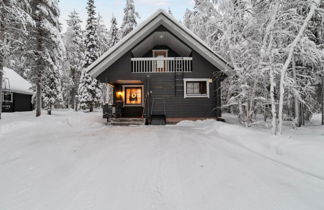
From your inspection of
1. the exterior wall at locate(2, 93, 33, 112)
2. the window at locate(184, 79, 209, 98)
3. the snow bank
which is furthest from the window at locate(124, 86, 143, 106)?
the exterior wall at locate(2, 93, 33, 112)

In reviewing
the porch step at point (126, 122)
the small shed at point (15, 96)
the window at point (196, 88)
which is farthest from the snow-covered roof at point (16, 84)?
the window at point (196, 88)

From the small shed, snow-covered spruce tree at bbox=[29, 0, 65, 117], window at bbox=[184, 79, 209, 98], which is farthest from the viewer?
the small shed

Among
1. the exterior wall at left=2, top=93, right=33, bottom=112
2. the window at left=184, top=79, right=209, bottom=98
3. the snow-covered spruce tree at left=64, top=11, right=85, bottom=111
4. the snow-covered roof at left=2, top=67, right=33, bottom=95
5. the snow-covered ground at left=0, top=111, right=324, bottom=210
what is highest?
the snow-covered spruce tree at left=64, top=11, right=85, bottom=111

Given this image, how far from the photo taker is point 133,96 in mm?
12633

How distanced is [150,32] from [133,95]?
4.73m

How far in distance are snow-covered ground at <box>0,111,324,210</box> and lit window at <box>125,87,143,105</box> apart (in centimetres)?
711

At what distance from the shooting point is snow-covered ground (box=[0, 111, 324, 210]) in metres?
2.47

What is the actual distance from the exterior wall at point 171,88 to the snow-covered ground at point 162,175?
5.13m

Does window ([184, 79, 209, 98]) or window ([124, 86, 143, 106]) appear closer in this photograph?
window ([184, 79, 209, 98])

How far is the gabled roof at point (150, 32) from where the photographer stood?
31.3ft

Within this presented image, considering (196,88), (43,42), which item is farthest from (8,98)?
(196,88)

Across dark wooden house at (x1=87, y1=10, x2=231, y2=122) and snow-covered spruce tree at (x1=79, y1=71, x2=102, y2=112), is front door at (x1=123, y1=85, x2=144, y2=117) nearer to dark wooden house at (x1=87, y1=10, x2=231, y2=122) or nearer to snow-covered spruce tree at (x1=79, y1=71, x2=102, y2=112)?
dark wooden house at (x1=87, y1=10, x2=231, y2=122)

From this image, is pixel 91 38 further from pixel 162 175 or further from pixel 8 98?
pixel 162 175

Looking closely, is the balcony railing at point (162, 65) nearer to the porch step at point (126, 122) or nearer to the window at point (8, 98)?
the porch step at point (126, 122)
